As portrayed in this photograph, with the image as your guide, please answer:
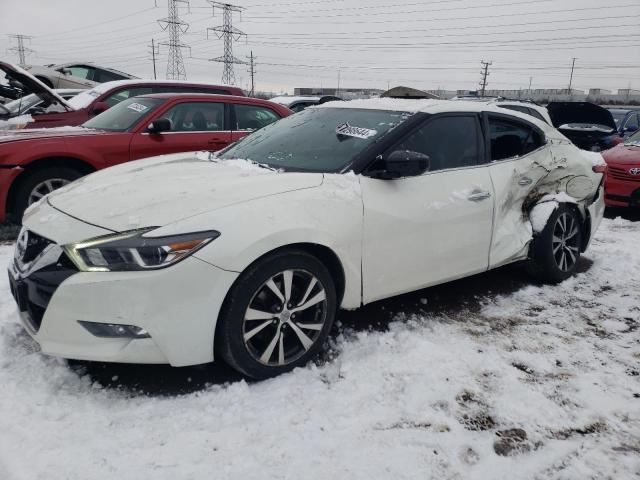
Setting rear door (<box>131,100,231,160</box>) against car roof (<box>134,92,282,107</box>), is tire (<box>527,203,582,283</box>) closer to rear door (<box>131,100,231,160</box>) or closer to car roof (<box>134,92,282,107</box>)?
rear door (<box>131,100,231,160</box>)

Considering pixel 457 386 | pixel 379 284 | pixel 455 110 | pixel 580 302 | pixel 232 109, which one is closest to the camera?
pixel 457 386

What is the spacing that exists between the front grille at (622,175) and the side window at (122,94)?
23.9 ft

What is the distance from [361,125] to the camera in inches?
135

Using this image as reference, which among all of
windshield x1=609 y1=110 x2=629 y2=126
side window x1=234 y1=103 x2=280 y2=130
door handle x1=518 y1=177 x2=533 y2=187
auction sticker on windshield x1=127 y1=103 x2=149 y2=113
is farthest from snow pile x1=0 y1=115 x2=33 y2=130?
windshield x1=609 y1=110 x2=629 y2=126

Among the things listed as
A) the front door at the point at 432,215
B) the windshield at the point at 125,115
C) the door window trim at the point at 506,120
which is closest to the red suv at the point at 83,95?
the windshield at the point at 125,115

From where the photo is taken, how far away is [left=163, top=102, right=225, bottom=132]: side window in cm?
610

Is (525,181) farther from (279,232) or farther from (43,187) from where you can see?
(43,187)

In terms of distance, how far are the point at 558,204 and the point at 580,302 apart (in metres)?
0.82

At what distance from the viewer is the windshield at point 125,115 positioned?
5902mm

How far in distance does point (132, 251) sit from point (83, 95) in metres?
6.73

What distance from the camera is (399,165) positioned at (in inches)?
116

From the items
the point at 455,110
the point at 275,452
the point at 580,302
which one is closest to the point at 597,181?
the point at 580,302

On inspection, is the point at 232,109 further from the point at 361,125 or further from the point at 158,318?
the point at 158,318

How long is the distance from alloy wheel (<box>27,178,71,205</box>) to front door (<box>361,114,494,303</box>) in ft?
12.3
